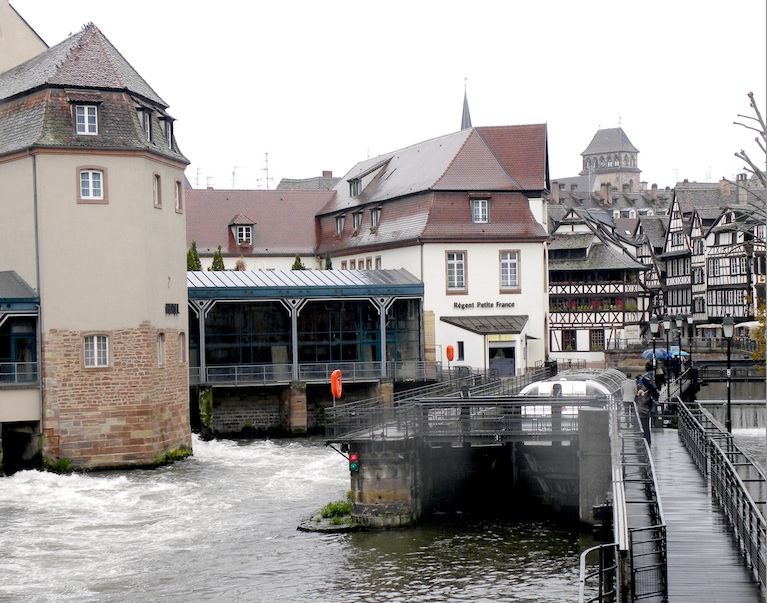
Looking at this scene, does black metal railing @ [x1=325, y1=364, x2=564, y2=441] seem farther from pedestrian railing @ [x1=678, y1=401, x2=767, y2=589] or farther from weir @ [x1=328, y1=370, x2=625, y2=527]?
pedestrian railing @ [x1=678, y1=401, x2=767, y2=589]

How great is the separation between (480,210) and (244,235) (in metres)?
18.8

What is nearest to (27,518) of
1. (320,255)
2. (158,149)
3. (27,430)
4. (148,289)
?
(27,430)

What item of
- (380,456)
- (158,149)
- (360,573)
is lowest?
(360,573)

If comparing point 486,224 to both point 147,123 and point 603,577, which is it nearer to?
point 147,123

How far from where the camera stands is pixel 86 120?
118 ft

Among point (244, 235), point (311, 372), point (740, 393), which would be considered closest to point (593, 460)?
point (311, 372)

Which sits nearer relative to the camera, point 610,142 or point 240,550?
point 240,550

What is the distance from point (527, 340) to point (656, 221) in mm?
47173

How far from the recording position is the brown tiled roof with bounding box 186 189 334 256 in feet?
226

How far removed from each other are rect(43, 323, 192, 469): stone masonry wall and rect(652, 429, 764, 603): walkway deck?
15941 mm

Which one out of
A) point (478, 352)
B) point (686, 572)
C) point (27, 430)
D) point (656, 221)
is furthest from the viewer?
point (656, 221)

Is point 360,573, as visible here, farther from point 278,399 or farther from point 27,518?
point 278,399

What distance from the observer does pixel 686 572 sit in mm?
16500

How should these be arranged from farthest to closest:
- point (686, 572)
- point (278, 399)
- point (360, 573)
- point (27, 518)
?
point (278, 399) < point (27, 518) < point (360, 573) < point (686, 572)
